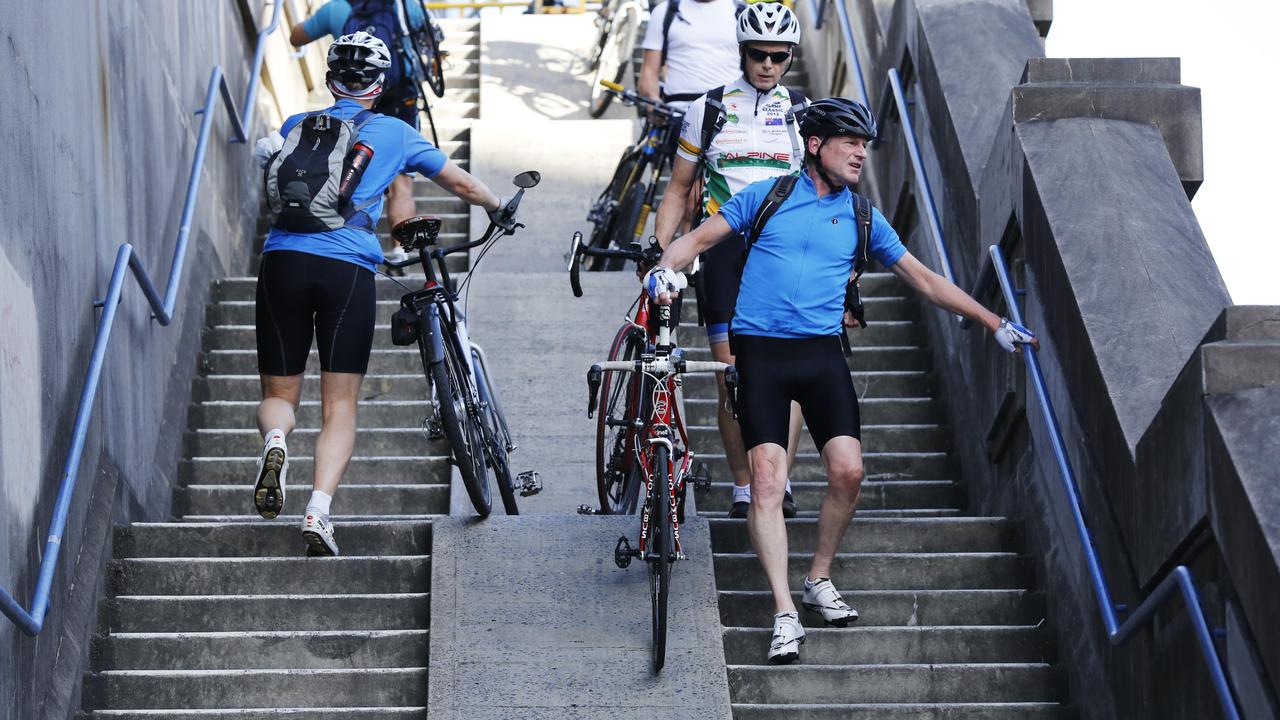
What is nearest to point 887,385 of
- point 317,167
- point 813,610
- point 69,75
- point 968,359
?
point 968,359

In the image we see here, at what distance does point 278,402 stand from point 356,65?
137 centimetres

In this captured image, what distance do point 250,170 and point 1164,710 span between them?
7.64m

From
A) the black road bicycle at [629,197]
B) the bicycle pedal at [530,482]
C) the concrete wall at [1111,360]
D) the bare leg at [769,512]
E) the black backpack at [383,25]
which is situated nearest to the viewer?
the concrete wall at [1111,360]

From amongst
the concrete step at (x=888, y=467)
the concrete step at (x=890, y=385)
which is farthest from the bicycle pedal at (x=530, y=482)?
the concrete step at (x=890, y=385)

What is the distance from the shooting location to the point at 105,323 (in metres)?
7.71

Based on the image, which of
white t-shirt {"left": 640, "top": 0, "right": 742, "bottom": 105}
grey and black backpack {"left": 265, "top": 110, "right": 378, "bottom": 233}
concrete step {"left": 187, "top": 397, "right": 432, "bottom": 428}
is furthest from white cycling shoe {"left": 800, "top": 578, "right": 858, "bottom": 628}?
white t-shirt {"left": 640, "top": 0, "right": 742, "bottom": 105}

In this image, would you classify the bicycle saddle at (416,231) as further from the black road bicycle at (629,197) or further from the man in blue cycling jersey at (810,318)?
the black road bicycle at (629,197)

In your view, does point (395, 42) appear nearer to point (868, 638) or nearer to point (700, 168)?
point (700, 168)

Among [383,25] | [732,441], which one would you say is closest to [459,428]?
[732,441]

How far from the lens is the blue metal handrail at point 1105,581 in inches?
227

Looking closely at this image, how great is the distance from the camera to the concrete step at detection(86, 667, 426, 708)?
23.7ft

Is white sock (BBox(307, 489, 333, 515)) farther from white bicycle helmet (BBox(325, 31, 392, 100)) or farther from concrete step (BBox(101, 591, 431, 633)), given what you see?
white bicycle helmet (BBox(325, 31, 392, 100))

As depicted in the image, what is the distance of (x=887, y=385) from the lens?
10164 mm

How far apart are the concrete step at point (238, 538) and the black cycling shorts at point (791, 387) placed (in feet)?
4.79
